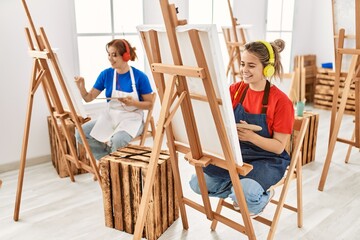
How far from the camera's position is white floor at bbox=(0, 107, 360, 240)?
2318mm

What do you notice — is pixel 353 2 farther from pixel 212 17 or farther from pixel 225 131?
pixel 212 17

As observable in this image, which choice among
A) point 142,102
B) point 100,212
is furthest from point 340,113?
point 100,212

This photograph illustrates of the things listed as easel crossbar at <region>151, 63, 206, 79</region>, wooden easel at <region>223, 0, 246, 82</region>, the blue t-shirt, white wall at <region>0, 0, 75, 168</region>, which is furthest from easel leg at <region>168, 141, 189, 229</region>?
wooden easel at <region>223, 0, 246, 82</region>

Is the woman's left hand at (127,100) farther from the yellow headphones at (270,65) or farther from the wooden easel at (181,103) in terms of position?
the yellow headphones at (270,65)

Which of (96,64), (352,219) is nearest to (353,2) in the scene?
(352,219)

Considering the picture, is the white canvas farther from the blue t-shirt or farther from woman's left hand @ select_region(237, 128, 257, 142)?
the blue t-shirt

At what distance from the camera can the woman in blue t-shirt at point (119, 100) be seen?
9.36 ft

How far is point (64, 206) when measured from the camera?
2.68m

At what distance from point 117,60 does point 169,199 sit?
122 centimetres

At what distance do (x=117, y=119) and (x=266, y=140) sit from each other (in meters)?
1.45

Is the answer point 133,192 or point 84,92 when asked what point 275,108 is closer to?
point 133,192

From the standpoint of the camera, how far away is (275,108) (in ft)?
6.34

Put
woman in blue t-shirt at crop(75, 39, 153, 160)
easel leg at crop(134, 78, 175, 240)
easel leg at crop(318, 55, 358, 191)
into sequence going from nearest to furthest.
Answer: easel leg at crop(134, 78, 175, 240) < easel leg at crop(318, 55, 358, 191) < woman in blue t-shirt at crop(75, 39, 153, 160)

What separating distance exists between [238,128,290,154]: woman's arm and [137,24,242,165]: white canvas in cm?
21
